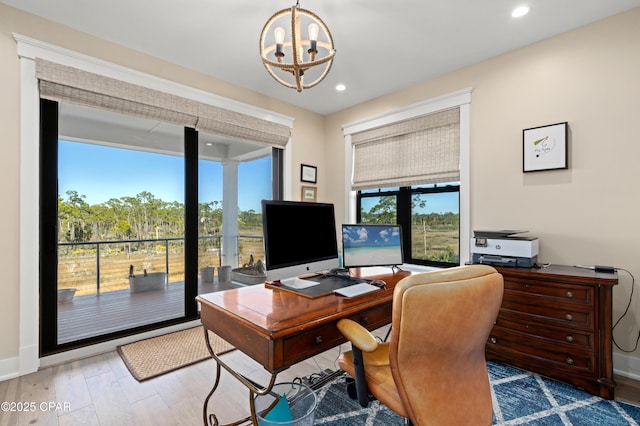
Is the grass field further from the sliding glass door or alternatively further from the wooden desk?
the sliding glass door

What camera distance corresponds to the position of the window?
3279 mm

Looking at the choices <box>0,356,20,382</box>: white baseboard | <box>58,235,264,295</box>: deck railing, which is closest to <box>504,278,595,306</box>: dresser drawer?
<box>58,235,264,295</box>: deck railing

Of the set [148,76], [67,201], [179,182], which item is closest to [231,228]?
[179,182]

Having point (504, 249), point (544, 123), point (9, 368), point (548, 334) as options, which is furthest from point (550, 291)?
point (9, 368)

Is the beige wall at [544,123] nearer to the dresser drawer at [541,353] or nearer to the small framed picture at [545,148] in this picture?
the small framed picture at [545,148]

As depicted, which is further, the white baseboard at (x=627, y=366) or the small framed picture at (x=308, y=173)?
the small framed picture at (x=308, y=173)

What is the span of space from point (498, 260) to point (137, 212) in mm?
3789

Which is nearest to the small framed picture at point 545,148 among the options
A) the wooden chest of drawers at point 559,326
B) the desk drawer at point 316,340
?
the wooden chest of drawers at point 559,326

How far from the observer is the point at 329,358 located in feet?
8.41

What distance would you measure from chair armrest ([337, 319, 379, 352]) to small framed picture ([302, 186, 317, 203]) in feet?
9.70

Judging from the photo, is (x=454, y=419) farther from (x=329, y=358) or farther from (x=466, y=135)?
(x=466, y=135)

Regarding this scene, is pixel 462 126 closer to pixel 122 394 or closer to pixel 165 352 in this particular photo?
pixel 165 352

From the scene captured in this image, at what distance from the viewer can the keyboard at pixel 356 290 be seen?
61.6 inches

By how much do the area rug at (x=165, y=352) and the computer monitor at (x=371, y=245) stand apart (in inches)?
62.9
